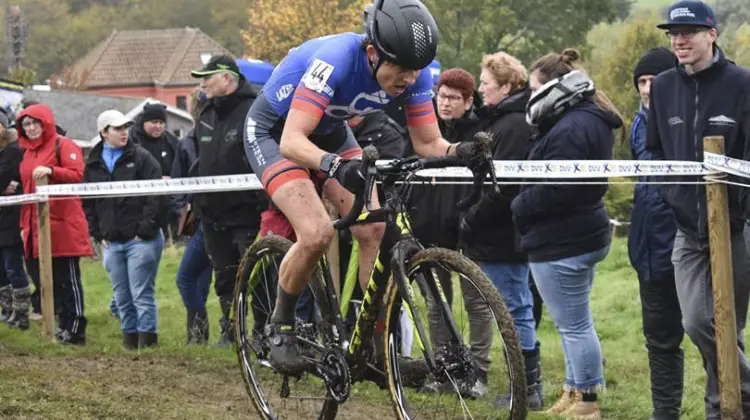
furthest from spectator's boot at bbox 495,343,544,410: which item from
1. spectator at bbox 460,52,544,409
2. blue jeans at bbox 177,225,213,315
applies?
blue jeans at bbox 177,225,213,315

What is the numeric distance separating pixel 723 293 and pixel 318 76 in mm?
2442

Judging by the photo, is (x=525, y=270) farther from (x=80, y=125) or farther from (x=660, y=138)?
(x=80, y=125)

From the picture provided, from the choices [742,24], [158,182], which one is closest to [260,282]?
[158,182]

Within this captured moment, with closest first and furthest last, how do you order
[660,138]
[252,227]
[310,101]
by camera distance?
[310,101] < [660,138] < [252,227]

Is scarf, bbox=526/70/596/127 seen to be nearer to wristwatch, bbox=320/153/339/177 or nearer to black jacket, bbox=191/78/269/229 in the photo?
wristwatch, bbox=320/153/339/177

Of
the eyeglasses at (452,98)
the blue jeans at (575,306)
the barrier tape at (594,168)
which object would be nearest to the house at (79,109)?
the eyeglasses at (452,98)

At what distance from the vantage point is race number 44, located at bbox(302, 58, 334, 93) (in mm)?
5996

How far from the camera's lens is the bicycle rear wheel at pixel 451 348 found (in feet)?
16.8

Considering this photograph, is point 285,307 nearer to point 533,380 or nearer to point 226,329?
point 533,380

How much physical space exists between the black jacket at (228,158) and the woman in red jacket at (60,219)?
2138 millimetres

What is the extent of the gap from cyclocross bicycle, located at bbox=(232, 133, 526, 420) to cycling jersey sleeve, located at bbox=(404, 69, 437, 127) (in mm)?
758

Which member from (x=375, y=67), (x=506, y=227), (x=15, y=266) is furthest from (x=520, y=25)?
(x=375, y=67)

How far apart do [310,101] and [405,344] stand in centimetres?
131

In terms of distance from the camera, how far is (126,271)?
11586 mm
